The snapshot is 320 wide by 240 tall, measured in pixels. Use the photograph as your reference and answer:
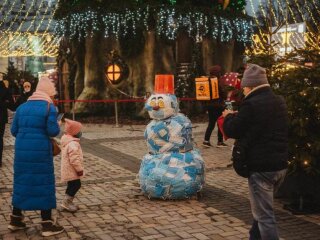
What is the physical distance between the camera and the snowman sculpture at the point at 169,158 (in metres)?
7.19

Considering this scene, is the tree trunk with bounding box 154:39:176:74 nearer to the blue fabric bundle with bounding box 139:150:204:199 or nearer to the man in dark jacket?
the blue fabric bundle with bounding box 139:150:204:199

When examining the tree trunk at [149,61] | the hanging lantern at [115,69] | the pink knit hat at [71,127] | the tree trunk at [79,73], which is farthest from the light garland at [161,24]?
the pink knit hat at [71,127]

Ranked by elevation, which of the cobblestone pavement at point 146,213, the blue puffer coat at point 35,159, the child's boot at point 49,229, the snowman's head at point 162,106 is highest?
the snowman's head at point 162,106

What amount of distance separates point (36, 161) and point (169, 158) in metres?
2.17

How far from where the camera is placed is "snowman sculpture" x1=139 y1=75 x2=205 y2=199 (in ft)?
23.6

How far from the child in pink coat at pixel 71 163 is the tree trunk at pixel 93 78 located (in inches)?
531

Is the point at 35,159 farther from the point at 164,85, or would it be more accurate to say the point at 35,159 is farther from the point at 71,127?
the point at 164,85

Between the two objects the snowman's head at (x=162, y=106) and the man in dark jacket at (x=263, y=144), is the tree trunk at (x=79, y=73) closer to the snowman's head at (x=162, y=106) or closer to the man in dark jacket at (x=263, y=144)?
the snowman's head at (x=162, y=106)

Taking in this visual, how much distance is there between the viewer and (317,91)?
6.47m

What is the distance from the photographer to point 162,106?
7391 mm

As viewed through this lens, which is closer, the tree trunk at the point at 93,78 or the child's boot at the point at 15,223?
the child's boot at the point at 15,223

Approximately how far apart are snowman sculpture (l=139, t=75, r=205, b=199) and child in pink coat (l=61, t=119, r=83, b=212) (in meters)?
1.06

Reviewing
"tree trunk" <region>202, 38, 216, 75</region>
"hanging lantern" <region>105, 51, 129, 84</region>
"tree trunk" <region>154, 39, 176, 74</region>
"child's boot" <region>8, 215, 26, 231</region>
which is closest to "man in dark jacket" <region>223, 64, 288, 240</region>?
"child's boot" <region>8, 215, 26, 231</region>

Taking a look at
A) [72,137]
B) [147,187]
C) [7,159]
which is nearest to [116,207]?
[147,187]
